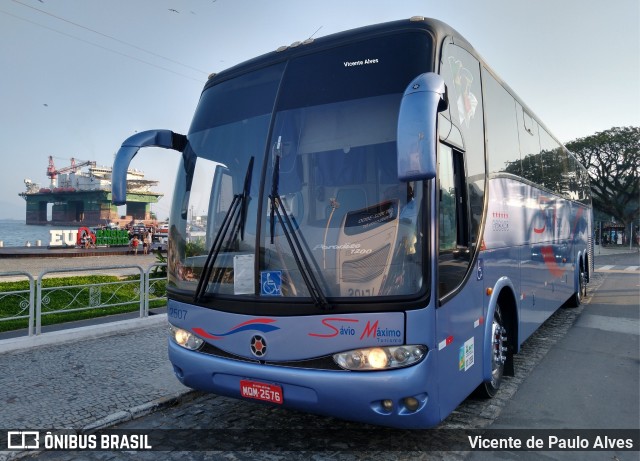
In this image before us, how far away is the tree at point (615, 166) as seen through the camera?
143 feet

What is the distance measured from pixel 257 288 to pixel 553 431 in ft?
9.63

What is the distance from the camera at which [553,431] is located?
4.03m

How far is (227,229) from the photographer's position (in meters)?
3.54

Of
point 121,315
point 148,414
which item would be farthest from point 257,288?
point 121,315

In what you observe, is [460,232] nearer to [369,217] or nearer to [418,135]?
[369,217]

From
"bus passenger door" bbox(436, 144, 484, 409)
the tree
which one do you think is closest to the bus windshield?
"bus passenger door" bbox(436, 144, 484, 409)

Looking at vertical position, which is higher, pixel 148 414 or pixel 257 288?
pixel 257 288

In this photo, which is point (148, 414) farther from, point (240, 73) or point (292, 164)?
point (240, 73)

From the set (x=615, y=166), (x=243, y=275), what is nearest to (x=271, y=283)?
(x=243, y=275)

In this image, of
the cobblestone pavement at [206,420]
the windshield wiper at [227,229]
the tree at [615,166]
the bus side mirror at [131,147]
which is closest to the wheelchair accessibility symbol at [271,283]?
the windshield wiper at [227,229]

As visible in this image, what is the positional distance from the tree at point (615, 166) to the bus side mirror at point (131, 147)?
48.9 metres

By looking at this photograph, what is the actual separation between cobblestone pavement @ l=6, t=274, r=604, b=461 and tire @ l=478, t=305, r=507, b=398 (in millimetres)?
156

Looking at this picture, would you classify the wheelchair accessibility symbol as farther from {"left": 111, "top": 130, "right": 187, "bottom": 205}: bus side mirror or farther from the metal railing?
the metal railing

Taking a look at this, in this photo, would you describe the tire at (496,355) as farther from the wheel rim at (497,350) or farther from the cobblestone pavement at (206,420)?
the cobblestone pavement at (206,420)
